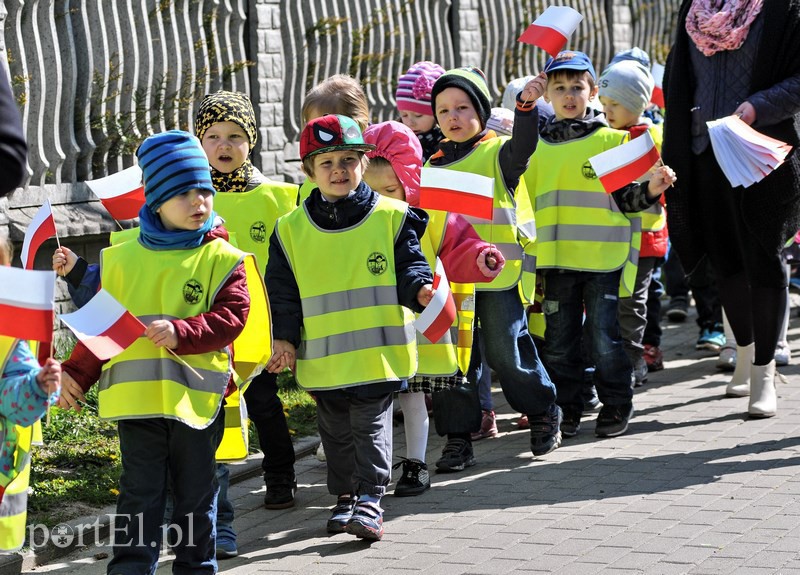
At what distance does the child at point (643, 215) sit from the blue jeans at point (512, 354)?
4.39ft

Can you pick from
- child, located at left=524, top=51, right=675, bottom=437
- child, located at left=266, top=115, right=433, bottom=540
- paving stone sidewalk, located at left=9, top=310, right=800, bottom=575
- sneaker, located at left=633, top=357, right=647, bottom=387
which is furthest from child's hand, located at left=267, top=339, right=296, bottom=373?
sneaker, located at left=633, top=357, right=647, bottom=387

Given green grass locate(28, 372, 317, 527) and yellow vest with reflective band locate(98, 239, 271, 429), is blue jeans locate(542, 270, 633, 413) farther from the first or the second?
yellow vest with reflective band locate(98, 239, 271, 429)

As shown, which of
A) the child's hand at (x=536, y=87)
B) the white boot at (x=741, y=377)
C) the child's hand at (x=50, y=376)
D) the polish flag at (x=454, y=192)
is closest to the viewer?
the child's hand at (x=50, y=376)

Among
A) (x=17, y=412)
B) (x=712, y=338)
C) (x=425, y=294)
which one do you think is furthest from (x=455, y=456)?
(x=712, y=338)

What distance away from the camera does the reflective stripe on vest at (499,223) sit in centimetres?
660

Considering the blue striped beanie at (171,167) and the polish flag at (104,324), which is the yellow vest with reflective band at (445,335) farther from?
the polish flag at (104,324)

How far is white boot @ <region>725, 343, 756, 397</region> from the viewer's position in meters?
7.86

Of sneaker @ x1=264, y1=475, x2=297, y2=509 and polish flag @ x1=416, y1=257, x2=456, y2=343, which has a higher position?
polish flag @ x1=416, y1=257, x2=456, y2=343

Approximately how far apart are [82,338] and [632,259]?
12.2 feet

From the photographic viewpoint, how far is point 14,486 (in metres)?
4.22

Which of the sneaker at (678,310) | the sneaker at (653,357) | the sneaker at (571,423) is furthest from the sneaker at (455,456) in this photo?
the sneaker at (678,310)

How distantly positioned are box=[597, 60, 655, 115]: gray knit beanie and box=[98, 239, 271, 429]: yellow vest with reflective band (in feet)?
12.5

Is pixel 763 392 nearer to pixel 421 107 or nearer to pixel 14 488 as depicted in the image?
pixel 421 107

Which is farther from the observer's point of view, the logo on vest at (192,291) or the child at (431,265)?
the child at (431,265)
